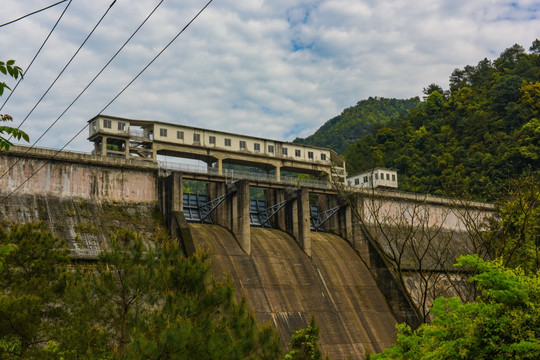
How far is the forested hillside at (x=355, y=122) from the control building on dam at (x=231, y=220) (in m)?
84.5

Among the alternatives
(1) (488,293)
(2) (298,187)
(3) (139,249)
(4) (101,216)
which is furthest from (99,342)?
(2) (298,187)

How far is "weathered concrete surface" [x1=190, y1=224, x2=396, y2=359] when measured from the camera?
1351 inches

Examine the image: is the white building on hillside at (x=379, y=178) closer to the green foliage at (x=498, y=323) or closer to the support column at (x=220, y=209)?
the support column at (x=220, y=209)

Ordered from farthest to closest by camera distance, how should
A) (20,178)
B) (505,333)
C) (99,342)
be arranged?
(20,178), (99,342), (505,333)

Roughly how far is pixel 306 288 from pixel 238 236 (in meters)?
5.57

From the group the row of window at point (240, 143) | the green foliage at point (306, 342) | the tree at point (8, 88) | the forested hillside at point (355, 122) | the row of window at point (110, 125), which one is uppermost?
the forested hillside at point (355, 122)

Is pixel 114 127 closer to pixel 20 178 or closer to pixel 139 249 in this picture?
pixel 20 178

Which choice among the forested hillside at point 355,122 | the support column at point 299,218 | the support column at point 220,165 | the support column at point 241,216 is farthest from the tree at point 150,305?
the forested hillside at point 355,122

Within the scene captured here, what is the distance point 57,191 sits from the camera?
111 ft

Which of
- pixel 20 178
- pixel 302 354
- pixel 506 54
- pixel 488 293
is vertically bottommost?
pixel 302 354

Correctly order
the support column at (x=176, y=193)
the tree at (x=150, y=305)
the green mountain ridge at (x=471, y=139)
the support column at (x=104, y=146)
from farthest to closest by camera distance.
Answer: the green mountain ridge at (x=471, y=139) < the support column at (x=104, y=146) < the support column at (x=176, y=193) < the tree at (x=150, y=305)

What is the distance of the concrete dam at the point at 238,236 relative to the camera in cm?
3253

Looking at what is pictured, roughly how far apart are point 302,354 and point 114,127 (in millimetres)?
20929

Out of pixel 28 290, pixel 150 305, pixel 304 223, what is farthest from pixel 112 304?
pixel 304 223
